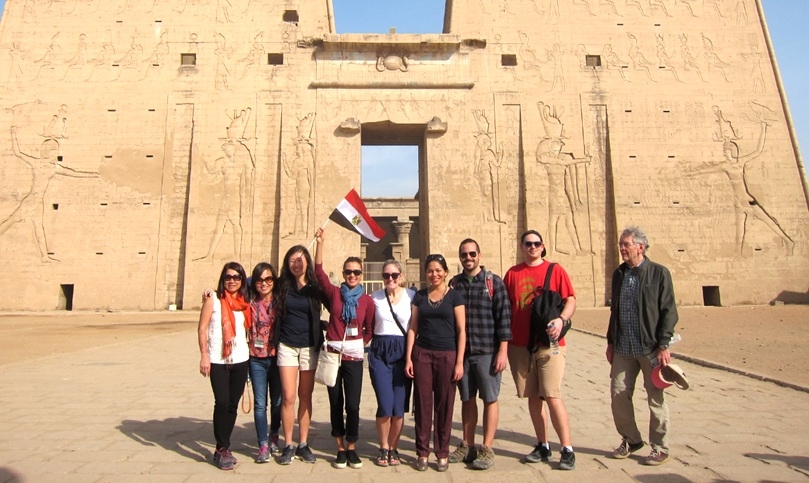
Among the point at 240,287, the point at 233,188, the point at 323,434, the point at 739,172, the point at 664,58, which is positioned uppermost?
the point at 664,58

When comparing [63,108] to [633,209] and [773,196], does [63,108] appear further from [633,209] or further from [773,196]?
[773,196]

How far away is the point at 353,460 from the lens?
336 cm

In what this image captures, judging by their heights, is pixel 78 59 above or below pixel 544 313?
above

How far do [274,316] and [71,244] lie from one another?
1497 cm

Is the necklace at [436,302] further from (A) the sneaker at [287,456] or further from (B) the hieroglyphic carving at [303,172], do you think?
(B) the hieroglyphic carving at [303,172]

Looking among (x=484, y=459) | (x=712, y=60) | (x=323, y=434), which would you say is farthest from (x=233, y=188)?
(x=712, y=60)

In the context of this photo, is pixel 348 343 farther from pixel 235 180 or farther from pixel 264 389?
pixel 235 180

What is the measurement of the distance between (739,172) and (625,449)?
16281mm

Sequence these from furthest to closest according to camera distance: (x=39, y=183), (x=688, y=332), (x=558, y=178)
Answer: (x=558, y=178), (x=39, y=183), (x=688, y=332)

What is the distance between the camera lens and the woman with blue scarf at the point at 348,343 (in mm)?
3445

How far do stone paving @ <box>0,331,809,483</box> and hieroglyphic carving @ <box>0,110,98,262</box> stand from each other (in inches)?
441

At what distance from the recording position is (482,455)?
10.9 feet

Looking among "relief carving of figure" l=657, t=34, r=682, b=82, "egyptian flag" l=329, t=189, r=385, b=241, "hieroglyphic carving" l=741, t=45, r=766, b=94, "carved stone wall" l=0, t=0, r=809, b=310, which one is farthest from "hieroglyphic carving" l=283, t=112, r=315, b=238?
"hieroglyphic carving" l=741, t=45, r=766, b=94

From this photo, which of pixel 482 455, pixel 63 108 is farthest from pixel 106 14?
pixel 482 455
